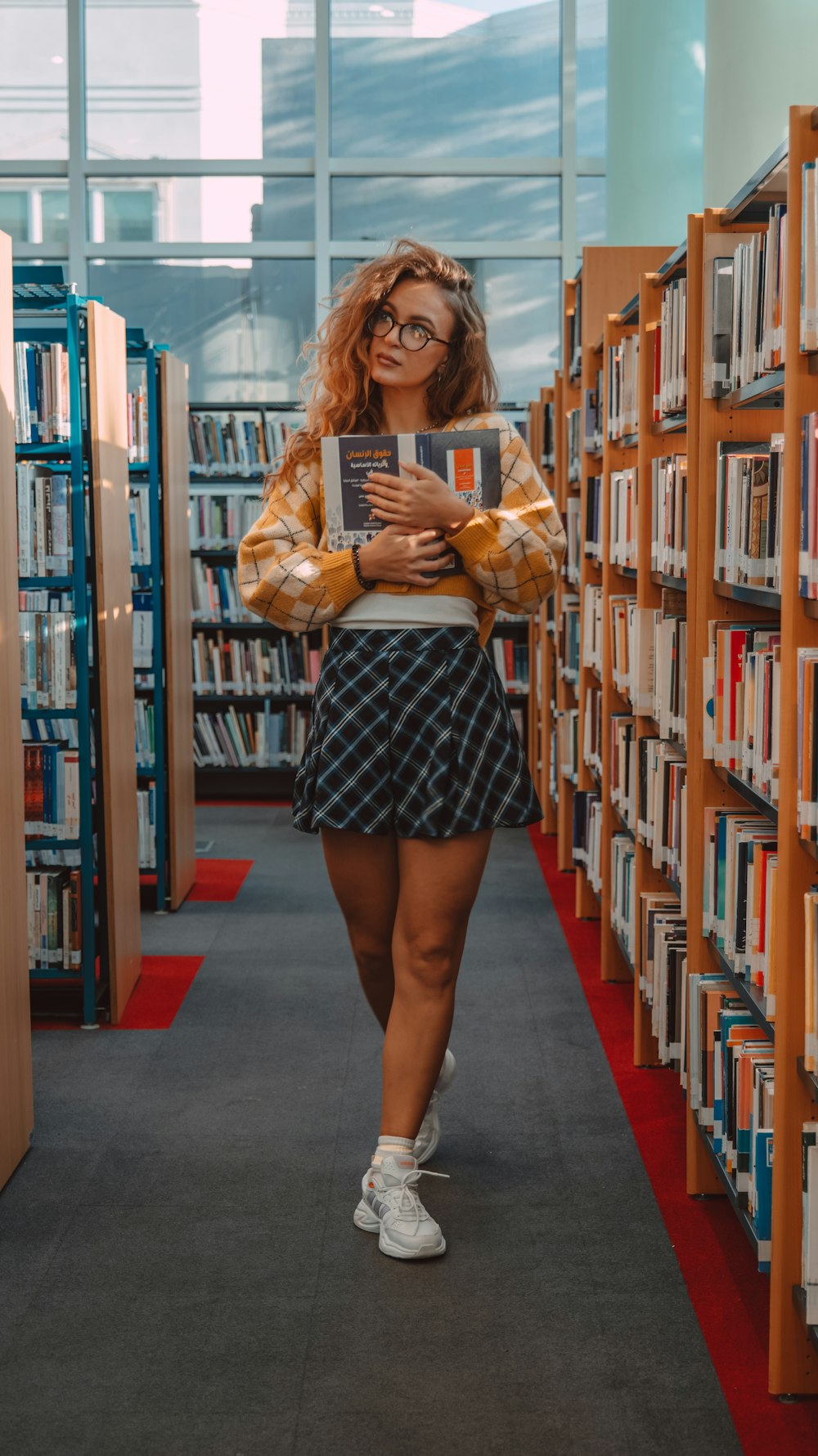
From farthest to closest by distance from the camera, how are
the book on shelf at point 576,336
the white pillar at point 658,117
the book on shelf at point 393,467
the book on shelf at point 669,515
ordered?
the white pillar at point 658,117
the book on shelf at point 576,336
the book on shelf at point 669,515
the book on shelf at point 393,467

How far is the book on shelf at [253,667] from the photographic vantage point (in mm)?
7438

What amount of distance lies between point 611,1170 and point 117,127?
8167 mm

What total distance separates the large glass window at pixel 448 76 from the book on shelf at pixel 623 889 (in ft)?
21.3

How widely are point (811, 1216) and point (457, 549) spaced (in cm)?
113

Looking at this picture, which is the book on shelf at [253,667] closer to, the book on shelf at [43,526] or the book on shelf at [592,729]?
the book on shelf at [592,729]

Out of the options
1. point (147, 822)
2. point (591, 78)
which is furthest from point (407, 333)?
point (591, 78)

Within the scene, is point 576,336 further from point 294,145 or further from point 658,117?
point 294,145

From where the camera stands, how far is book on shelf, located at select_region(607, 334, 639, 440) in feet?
12.5

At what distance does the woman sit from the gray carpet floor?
22 cm

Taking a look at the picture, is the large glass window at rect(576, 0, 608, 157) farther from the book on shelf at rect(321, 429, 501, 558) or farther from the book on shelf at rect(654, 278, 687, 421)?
the book on shelf at rect(321, 429, 501, 558)

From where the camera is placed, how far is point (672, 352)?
3.08 m

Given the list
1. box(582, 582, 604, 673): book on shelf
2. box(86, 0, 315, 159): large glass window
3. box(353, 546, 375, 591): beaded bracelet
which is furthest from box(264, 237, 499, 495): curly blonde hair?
box(86, 0, 315, 159): large glass window

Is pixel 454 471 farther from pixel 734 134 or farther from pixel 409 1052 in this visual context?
pixel 734 134

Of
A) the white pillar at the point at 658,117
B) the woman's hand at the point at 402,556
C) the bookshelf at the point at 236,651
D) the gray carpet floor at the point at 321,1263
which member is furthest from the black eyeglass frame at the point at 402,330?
the bookshelf at the point at 236,651
